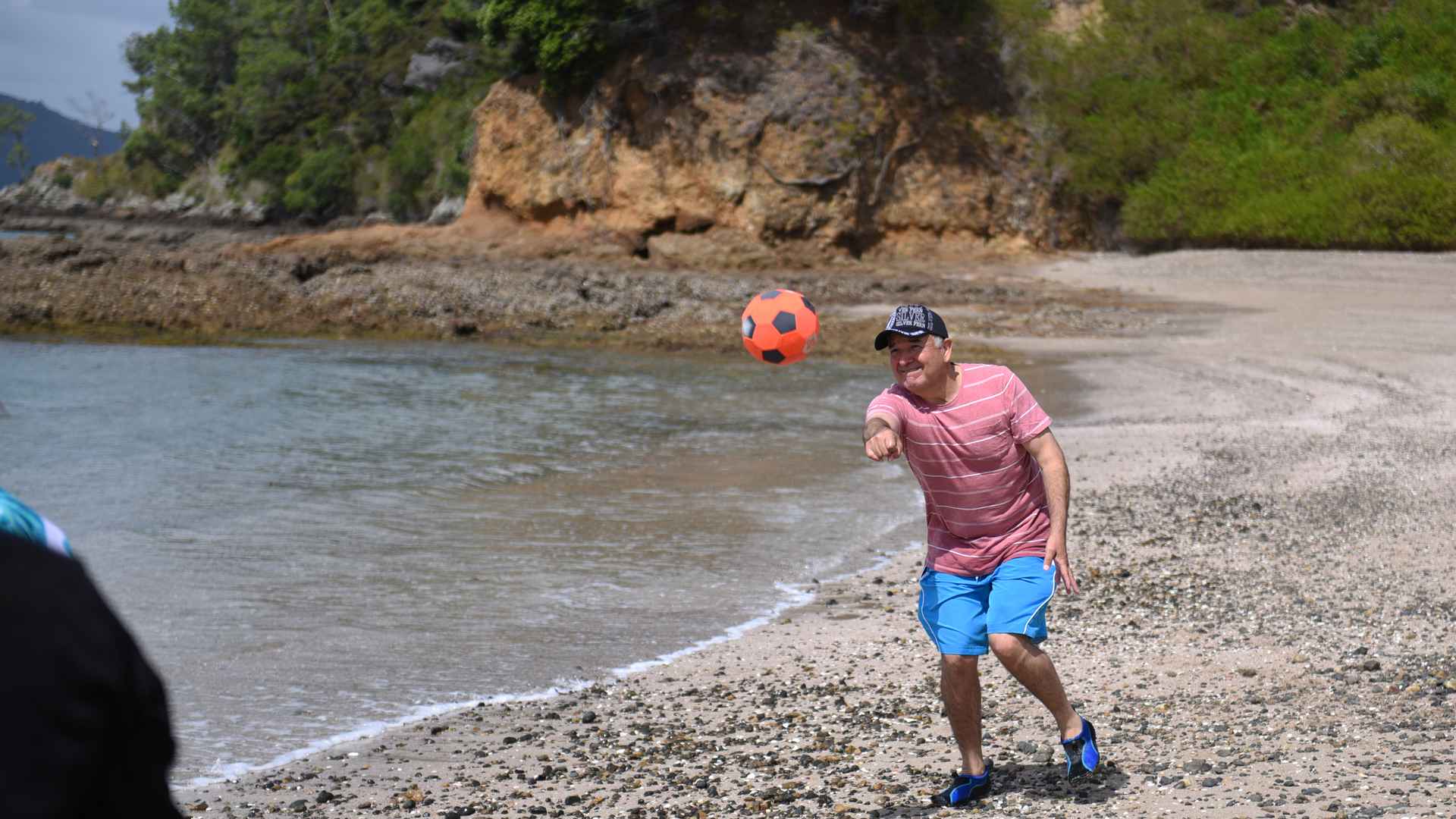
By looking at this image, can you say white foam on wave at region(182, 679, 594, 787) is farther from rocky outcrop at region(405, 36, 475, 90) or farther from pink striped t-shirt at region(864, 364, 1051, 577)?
rocky outcrop at region(405, 36, 475, 90)

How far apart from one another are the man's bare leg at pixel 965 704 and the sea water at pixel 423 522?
2.48 metres

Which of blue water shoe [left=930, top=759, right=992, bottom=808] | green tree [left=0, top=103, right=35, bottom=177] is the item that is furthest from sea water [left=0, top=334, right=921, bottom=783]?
green tree [left=0, top=103, right=35, bottom=177]

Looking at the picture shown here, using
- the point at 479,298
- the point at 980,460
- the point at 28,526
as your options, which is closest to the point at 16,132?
the point at 479,298

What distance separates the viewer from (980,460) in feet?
15.3

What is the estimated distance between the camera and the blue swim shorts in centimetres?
456

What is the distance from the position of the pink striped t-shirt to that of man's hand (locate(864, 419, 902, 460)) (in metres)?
0.06

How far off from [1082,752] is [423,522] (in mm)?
7038

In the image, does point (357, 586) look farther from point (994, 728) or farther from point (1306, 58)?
point (1306, 58)

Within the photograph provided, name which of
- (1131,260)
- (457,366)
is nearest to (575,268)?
(457,366)

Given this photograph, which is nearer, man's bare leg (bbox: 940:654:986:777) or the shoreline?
man's bare leg (bbox: 940:654:986:777)

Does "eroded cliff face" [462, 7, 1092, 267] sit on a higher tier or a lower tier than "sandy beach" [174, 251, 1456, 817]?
higher

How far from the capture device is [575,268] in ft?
111

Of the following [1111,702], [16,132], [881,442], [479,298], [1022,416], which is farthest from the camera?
[16,132]

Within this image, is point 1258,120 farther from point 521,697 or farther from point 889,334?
point 889,334
